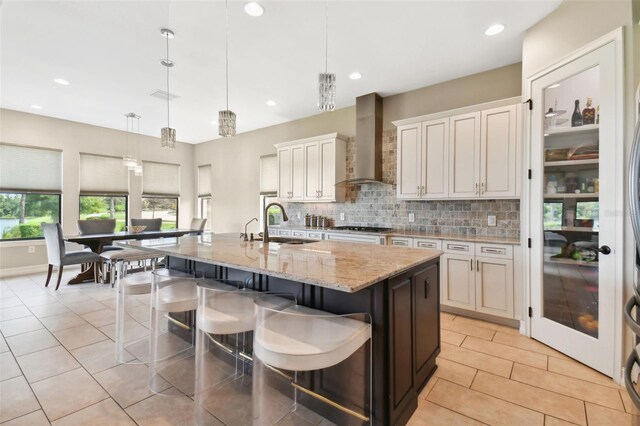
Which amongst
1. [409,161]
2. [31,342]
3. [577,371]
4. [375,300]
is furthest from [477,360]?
[31,342]

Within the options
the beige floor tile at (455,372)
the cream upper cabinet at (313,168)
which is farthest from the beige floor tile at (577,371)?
the cream upper cabinet at (313,168)

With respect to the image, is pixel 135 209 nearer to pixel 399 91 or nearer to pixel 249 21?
pixel 249 21

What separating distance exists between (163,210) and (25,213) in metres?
2.51

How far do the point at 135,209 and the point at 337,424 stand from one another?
6.87m

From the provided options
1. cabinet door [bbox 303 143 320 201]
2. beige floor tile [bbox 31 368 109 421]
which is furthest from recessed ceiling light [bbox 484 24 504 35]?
beige floor tile [bbox 31 368 109 421]

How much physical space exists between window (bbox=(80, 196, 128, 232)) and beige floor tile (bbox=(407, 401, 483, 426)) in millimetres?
7112

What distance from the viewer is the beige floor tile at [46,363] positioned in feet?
7.33

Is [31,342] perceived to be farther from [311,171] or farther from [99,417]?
[311,171]

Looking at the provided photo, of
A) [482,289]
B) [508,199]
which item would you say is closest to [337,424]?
[482,289]

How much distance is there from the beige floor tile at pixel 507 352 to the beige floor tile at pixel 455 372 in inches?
15.5

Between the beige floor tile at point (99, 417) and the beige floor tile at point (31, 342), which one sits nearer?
the beige floor tile at point (99, 417)

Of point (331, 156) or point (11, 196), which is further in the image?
point (11, 196)

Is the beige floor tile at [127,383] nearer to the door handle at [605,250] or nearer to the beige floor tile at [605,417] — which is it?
the beige floor tile at [605,417]

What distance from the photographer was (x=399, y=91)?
4.40m
